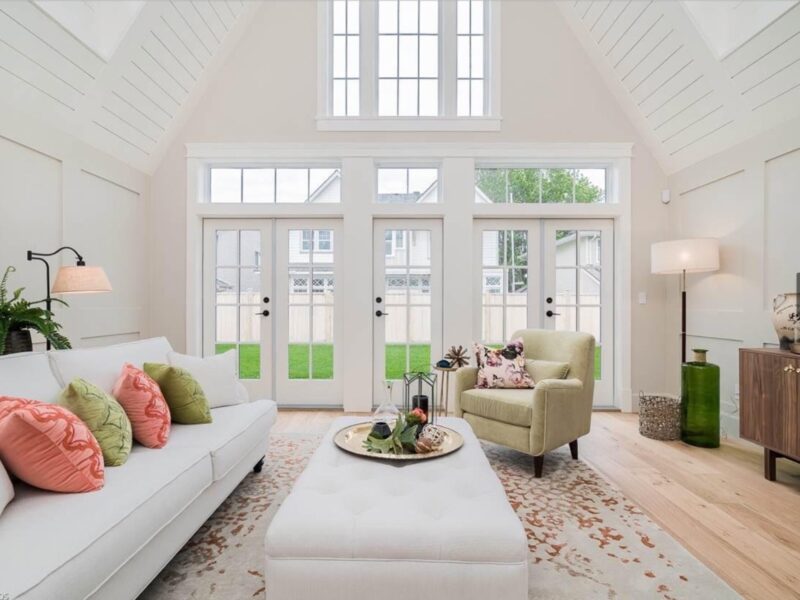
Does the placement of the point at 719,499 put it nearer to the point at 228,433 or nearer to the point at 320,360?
the point at 228,433

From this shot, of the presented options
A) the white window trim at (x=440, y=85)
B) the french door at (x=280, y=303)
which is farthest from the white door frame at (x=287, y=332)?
the white window trim at (x=440, y=85)

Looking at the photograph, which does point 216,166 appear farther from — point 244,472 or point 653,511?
point 653,511

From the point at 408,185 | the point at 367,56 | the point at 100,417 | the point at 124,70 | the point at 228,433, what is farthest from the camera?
the point at 408,185

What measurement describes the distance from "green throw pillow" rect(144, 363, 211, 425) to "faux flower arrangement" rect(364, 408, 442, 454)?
93 centimetres

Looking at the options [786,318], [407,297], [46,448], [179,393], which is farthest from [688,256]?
[46,448]

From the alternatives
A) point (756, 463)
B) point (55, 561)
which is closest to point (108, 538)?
point (55, 561)

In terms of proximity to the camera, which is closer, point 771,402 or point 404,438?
point 404,438

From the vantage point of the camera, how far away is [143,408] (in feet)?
6.20

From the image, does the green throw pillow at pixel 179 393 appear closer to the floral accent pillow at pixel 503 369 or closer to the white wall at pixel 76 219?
the white wall at pixel 76 219

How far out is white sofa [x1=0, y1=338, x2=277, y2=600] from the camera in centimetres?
105

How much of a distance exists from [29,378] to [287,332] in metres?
2.58

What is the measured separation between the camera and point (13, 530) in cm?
115

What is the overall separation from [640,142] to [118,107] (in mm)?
4523

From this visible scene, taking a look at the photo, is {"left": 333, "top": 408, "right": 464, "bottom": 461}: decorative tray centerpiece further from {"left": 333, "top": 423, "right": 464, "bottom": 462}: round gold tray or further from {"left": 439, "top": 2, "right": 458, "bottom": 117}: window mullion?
{"left": 439, "top": 2, "right": 458, "bottom": 117}: window mullion
